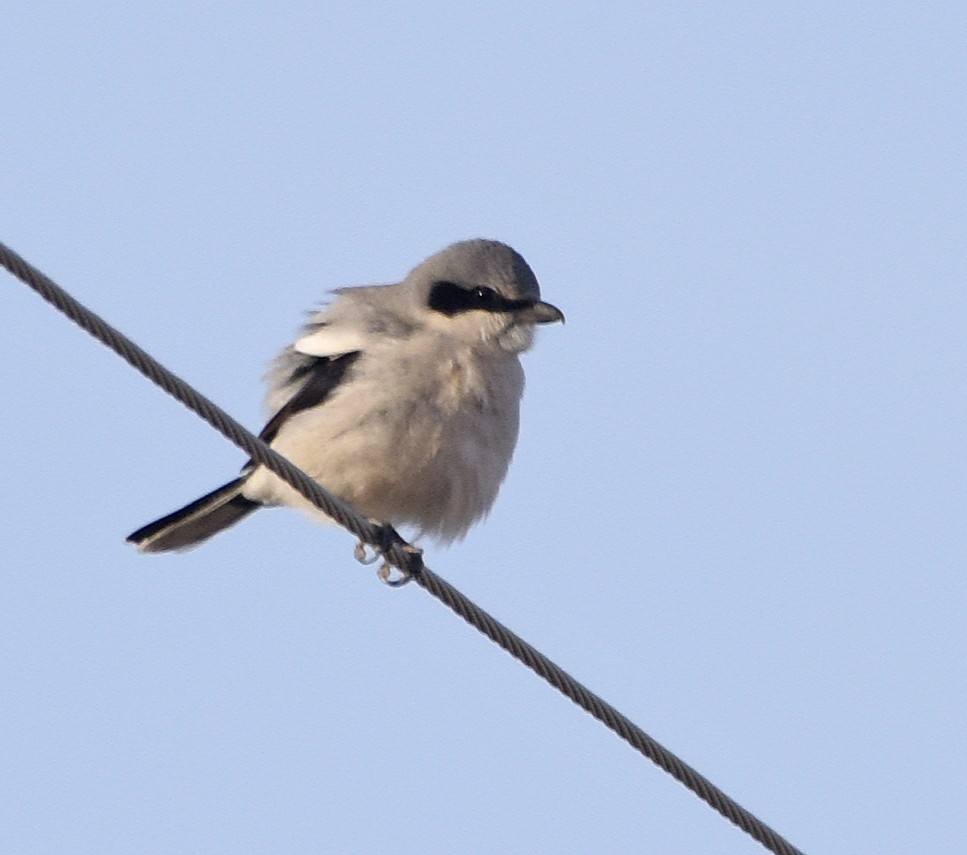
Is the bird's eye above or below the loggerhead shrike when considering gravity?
above

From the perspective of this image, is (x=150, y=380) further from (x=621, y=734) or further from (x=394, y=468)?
(x=394, y=468)

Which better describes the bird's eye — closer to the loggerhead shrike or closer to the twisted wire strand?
the loggerhead shrike

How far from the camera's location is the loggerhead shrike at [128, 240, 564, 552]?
6.91 metres

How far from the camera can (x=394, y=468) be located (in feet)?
22.7

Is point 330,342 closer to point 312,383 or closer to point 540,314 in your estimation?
point 312,383

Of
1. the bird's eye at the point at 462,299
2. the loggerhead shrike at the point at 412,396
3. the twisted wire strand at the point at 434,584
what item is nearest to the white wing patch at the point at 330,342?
the loggerhead shrike at the point at 412,396

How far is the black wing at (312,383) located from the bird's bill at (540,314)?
730mm

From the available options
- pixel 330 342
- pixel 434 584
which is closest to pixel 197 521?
pixel 330 342

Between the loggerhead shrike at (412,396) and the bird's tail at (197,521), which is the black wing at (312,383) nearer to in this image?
the loggerhead shrike at (412,396)

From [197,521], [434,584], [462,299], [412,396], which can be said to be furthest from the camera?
[197,521]

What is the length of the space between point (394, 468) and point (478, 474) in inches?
13.5

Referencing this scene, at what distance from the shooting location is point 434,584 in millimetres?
5375

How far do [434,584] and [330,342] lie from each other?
7.35 feet

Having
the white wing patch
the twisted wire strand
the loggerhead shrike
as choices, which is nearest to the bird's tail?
the loggerhead shrike
